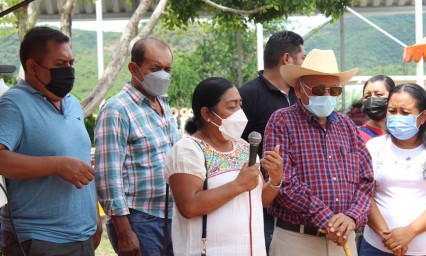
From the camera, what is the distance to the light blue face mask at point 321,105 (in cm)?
459

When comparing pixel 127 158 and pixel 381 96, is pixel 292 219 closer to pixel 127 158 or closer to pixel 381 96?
pixel 127 158

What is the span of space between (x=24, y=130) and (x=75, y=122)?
0.36 m

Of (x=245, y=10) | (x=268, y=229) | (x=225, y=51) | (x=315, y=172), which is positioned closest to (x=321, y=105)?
(x=315, y=172)

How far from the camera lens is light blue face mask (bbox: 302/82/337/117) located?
459 cm

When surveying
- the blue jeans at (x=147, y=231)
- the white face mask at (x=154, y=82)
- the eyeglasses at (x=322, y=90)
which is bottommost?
the blue jeans at (x=147, y=231)

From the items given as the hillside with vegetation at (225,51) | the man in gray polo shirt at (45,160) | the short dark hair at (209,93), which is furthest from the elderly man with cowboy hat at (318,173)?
the hillside with vegetation at (225,51)

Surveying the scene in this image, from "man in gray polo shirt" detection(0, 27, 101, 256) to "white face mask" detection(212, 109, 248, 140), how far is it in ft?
2.38

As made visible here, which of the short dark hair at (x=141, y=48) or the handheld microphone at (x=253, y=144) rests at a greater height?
the short dark hair at (x=141, y=48)

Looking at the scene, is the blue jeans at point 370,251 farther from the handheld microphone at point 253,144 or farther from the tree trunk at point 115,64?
the tree trunk at point 115,64

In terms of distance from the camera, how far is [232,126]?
161 inches

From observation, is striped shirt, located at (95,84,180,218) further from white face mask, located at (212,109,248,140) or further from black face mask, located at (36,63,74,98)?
white face mask, located at (212,109,248,140)

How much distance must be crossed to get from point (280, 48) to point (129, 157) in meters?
1.52

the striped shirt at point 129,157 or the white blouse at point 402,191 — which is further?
the white blouse at point 402,191

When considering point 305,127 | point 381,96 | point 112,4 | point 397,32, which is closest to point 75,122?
point 305,127
